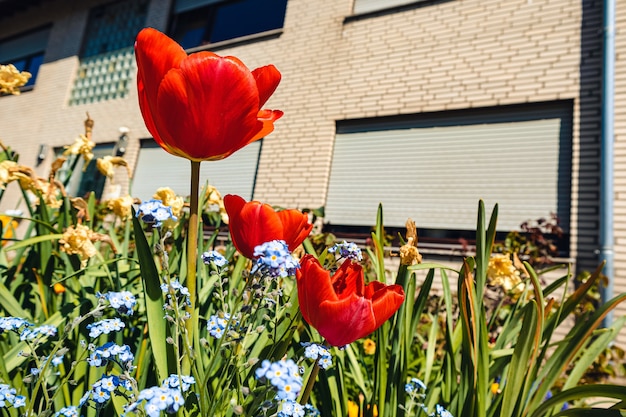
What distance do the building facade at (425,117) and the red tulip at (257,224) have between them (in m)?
3.93

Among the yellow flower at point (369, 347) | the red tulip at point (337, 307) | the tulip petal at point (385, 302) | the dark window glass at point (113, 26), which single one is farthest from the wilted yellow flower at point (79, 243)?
the dark window glass at point (113, 26)

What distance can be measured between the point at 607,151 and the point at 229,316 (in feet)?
13.4

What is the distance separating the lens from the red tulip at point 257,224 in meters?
0.71

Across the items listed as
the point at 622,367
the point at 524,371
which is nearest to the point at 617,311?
the point at 622,367

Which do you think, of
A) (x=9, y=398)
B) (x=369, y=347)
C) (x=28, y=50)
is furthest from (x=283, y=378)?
(x=28, y=50)

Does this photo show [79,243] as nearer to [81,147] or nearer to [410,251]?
[81,147]

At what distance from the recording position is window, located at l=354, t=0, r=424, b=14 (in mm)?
5699

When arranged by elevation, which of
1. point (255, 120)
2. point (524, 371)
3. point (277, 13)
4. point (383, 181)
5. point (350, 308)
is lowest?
point (524, 371)

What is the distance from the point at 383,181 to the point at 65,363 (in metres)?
4.36

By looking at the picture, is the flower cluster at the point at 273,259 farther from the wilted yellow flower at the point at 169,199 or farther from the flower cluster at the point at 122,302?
the wilted yellow flower at the point at 169,199

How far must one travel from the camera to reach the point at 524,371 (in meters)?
1.00

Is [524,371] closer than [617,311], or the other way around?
[524,371]

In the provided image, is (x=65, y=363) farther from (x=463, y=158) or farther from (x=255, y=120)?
(x=463, y=158)

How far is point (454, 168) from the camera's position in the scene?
472 cm
